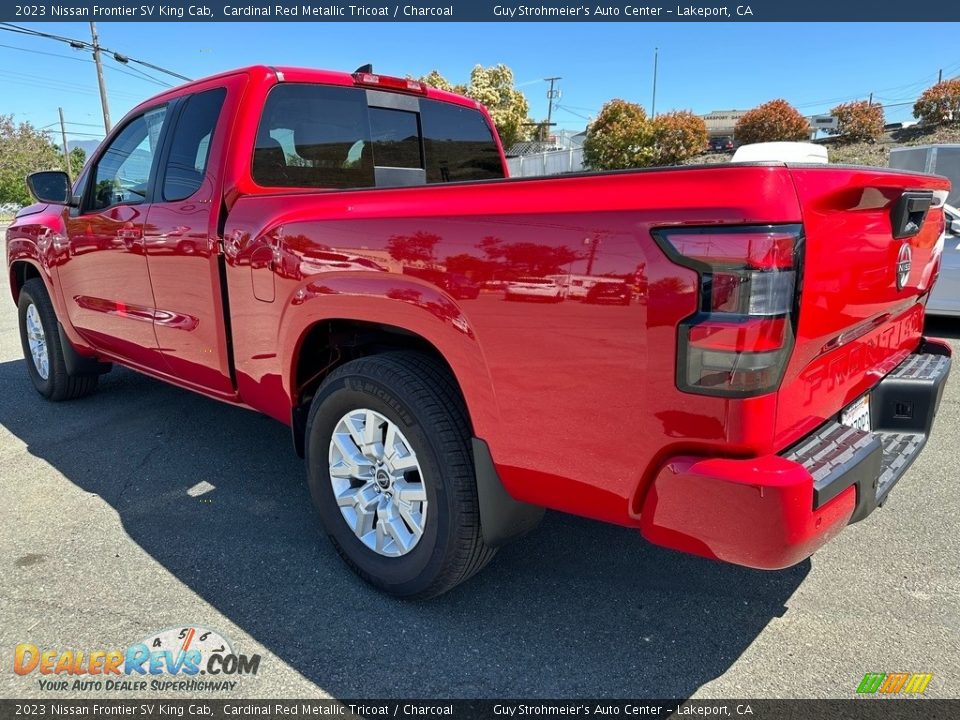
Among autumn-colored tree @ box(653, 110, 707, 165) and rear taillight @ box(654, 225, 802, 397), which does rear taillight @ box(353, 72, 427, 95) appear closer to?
rear taillight @ box(654, 225, 802, 397)

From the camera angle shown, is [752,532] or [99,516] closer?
[752,532]

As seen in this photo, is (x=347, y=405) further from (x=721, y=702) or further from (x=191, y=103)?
(x=191, y=103)

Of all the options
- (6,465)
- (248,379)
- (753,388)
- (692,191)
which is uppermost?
(692,191)

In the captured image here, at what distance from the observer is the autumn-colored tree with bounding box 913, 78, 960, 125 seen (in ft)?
89.2

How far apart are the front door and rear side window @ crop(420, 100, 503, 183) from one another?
55.9 inches

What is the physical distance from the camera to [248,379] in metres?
3.03

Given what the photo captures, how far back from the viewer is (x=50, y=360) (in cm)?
476

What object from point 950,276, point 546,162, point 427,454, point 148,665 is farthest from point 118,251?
point 546,162

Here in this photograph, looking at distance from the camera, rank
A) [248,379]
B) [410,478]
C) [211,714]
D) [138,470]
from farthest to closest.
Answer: [138,470], [248,379], [410,478], [211,714]

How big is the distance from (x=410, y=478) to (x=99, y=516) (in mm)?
1797

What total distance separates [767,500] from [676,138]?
3038cm

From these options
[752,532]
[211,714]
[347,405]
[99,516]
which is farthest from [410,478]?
[99,516]

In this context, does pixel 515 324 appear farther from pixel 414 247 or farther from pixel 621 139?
pixel 621 139

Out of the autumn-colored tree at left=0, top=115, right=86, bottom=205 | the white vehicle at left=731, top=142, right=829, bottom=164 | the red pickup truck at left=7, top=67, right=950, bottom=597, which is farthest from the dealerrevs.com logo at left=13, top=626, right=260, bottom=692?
the autumn-colored tree at left=0, top=115, right=86, bottom=205
